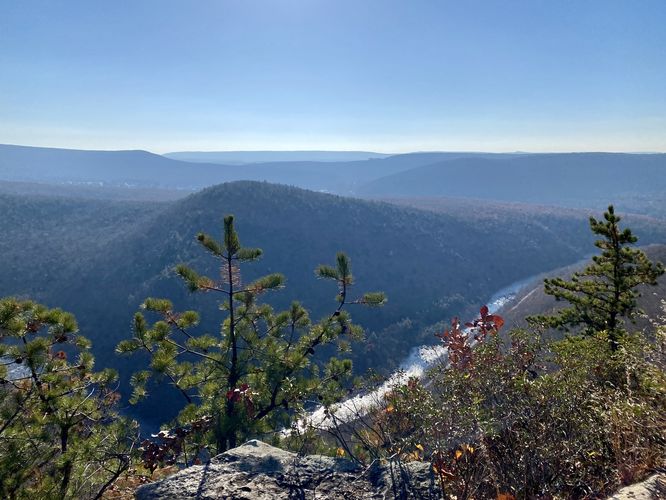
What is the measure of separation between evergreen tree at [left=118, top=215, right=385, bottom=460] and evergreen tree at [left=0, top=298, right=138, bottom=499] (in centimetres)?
57

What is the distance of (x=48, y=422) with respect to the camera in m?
4.80

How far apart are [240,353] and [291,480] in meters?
3.26

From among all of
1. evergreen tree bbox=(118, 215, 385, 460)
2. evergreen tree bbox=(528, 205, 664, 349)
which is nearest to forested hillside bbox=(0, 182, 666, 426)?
evergreen tree bbox=(528, 205, 664, 349)

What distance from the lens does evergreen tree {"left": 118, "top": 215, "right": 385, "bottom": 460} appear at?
18.5 feet

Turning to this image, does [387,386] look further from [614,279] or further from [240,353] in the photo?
[614,279]

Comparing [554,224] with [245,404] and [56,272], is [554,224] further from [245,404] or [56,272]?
[245,404]

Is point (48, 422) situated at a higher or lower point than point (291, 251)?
higher

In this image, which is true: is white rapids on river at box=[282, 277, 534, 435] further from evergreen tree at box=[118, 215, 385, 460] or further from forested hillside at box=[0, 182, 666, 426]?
forested hillside at box=[0, 182, 666, 426]

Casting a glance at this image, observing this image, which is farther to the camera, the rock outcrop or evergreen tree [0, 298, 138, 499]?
evergreen tree [0, 298, 138, 499]

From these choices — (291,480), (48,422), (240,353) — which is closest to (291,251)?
(240,353)

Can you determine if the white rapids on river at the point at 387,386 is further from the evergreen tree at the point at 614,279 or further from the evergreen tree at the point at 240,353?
the evergreen tree at the point at 614,279

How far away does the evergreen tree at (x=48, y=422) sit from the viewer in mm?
4082

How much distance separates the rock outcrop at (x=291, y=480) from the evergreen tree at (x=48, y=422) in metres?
1.02

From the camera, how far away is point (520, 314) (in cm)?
5847
